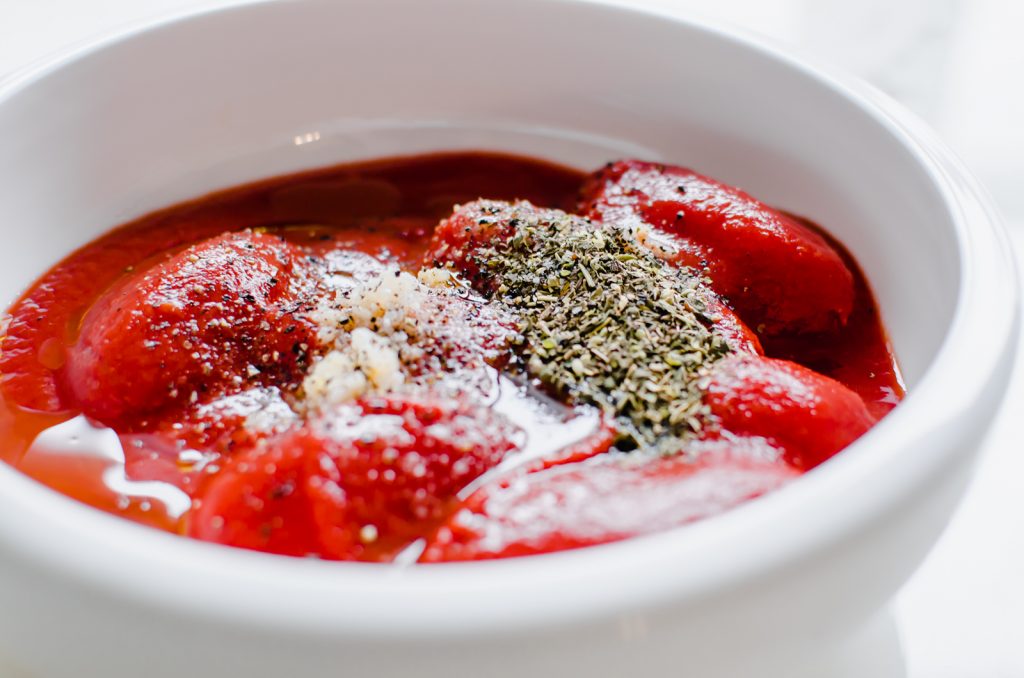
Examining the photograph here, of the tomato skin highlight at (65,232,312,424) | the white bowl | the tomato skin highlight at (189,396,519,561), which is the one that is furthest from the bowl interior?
the tomato skin highlight at (189,396,519,561)

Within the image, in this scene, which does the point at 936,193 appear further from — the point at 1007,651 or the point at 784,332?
the point at 1007,651

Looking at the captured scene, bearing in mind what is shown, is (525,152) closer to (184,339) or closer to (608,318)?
(608,318)

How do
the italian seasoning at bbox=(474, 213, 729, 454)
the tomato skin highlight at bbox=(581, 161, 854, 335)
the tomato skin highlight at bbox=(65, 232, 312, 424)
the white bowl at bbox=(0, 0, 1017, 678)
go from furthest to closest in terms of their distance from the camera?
the tomato skin highlight at bbox=(581, 161, 854, 335) < the tomato skin highlight at bbox=(65, 232, 312, 424) < the italian seasoning at bbox=(474, 213, 729, 454) < the white bowl at bbox=(0, 0, 1017, 678)

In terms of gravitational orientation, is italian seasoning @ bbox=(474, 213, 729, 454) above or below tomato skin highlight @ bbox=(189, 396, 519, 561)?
above

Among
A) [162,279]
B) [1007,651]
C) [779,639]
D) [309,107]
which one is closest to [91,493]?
[162,279]

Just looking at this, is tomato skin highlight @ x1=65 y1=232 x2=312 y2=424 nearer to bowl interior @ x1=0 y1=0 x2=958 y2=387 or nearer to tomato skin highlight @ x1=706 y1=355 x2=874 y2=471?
bowl interior @ x1=0 y1=0 x2=958 y2=387

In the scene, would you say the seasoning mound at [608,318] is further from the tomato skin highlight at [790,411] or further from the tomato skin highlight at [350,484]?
the tomato skin highlight at [350,484]

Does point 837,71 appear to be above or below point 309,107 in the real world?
above

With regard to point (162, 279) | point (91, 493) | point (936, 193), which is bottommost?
point (91, 493)
